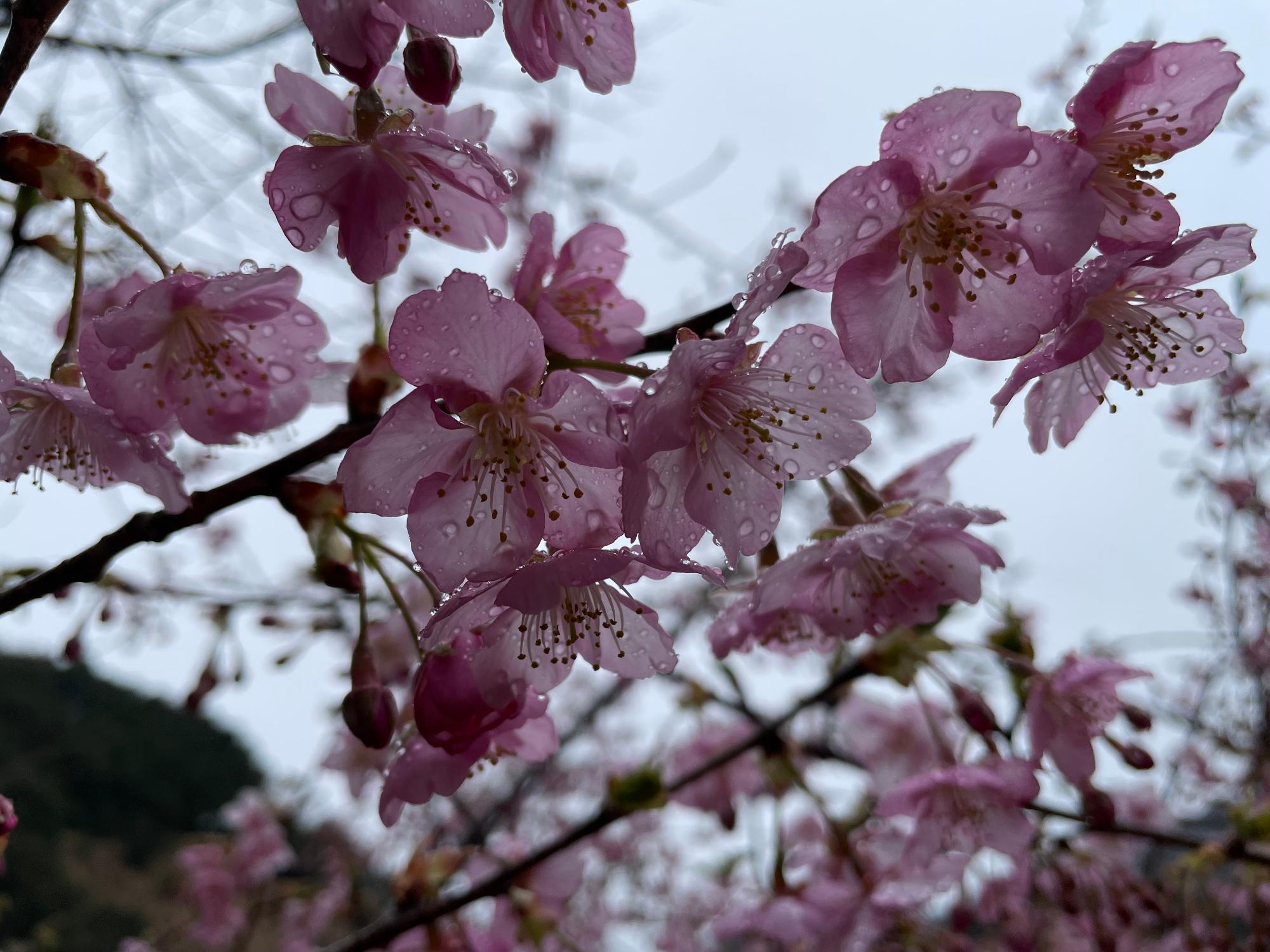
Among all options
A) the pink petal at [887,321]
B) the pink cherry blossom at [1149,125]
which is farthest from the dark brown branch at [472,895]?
the pink cherry blossom at [1149,125]

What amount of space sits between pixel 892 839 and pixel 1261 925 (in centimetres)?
83

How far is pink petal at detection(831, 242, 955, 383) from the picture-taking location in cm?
83

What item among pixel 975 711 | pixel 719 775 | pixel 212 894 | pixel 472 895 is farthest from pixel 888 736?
pixel 212 894

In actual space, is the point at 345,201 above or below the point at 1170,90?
above

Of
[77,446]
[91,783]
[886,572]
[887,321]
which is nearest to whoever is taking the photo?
A: [887,321]

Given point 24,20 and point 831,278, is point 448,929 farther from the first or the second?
point 24,20

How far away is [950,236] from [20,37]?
907 millimetres

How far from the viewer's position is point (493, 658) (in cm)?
97

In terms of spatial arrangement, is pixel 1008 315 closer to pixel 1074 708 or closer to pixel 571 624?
pixel 571 624

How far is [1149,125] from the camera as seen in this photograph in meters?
0.90

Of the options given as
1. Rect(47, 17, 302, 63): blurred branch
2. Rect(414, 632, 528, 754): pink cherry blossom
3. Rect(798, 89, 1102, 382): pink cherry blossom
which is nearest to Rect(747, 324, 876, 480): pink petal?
Rect(798, 89, 1102, 382): pink cherry blossom

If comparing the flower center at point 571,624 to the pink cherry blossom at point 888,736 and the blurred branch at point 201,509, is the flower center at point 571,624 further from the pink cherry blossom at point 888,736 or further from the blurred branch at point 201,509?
the pink cherry blossom at point 888,736

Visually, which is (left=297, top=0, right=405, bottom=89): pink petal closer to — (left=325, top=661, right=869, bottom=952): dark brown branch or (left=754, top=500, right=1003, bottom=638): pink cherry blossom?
(left=754, top=500, right=1003, bottom=638): pink cherry blossom

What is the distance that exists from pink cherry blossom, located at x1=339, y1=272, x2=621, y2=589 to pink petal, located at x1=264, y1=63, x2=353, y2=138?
1.46 ft
